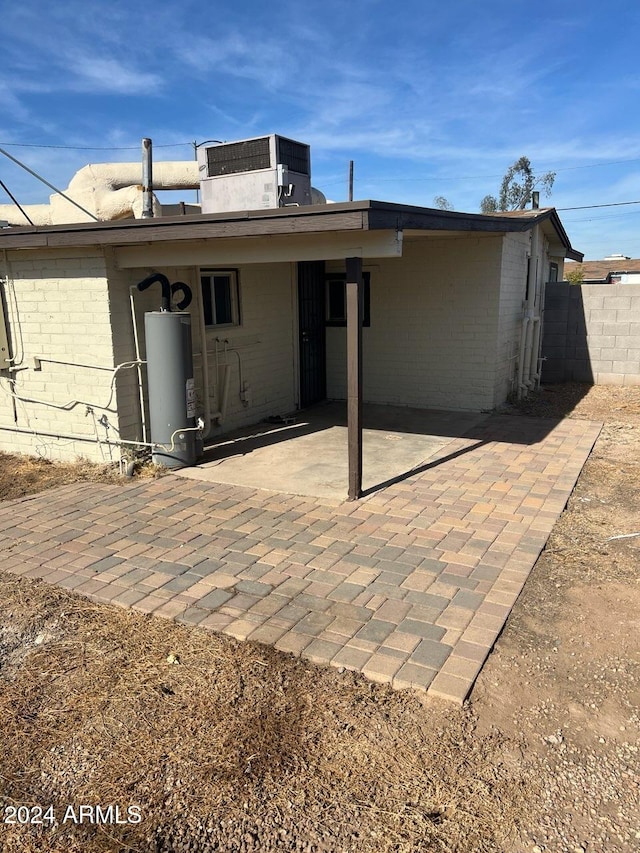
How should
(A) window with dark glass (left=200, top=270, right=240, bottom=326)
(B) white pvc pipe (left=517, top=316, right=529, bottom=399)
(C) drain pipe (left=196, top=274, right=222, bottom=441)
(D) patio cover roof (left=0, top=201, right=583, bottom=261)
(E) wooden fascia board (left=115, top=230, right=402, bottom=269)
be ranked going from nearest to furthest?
(D) patio cover roof (left=0, top=201, right=583, bottom=261), (E) wooden fascia board (left=115, top=230, right=402, bottom=269), (C) drain pipe (left=196, top=274, right=222, bottom=441), (A) window with dark glass (left=200, top=270, right=240, bottom=326), (B) white pvc pipe (left=517, top=316, right=529, bottom=399)

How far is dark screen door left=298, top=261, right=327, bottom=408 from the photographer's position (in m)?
9.22

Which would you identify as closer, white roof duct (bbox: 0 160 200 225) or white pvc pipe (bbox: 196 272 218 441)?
white pvc pipe (bbox: 196 272 218 441)

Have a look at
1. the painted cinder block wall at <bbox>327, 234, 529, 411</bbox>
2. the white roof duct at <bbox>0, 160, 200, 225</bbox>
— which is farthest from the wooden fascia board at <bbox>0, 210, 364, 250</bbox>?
the painted cinder block wall at <bbox>327, 234, 529, 411</bbox>

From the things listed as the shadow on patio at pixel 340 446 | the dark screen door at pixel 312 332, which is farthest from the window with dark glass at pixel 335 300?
the shadow on patio at pixel 340 446

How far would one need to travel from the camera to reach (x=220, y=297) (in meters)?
7.59

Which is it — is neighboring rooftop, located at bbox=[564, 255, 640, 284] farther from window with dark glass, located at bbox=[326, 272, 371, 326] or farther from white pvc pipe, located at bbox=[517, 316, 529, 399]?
window with dark glass, located at bbox=[326, 272, 371, 326]

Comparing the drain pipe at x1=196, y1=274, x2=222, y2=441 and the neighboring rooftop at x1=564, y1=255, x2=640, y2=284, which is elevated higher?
the neighboring rooftop at x1=564, y1=255, x2=640, y2=284

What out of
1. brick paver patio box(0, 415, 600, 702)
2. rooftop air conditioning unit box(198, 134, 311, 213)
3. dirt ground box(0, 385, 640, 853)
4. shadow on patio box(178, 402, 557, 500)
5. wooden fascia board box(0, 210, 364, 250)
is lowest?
dirt ground box(0, 385, 640, 853)

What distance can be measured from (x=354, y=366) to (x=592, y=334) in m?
8.01

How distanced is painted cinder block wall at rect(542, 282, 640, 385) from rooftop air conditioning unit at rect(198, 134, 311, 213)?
656 centimetres

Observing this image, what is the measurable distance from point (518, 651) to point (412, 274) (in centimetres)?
667

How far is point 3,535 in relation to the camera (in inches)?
187

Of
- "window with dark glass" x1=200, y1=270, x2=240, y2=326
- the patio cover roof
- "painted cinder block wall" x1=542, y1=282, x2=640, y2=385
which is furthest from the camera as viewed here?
"painted cinder block wall" x1=542, y1=282, x2=640, y2=385

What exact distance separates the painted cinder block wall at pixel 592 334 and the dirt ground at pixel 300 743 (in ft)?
28.1
